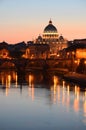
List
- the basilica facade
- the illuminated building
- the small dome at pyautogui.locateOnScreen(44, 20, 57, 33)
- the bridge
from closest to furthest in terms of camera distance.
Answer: the bridge → the illuminated building → the basilica facade → the small dome at pyautogui.locateOnScreen(44, 20, 57, 33)

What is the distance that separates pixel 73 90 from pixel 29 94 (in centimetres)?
268

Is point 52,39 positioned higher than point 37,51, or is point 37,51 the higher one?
point 52,39

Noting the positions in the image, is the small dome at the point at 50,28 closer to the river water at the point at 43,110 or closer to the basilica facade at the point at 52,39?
the basilica facade at the point at 52,39

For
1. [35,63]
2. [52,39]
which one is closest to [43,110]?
[35,63]

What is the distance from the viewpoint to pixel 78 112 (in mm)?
20297

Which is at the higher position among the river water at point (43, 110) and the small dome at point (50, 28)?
the small dome at point (50, 28)

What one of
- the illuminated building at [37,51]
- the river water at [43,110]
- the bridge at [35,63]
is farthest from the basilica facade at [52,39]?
the river water at [43,110]

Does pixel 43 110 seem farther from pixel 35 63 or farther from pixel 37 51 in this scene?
pixel 37 51

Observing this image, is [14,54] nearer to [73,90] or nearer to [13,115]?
[73,90]

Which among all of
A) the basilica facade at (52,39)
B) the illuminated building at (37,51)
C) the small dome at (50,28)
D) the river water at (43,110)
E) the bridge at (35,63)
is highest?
the small dome at (50,28)

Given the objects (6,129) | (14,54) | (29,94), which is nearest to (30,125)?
(6,129)

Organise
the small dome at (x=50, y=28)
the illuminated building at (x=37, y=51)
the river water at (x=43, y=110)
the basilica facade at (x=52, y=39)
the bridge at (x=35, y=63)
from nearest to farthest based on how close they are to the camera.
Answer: the river water at (x=43, y=110), the bridge at (x=35, y=63), the illuminated building at (x=37, y=51), the basilica facade at (x=52, y=39), the small dome at (x=50, y=28)

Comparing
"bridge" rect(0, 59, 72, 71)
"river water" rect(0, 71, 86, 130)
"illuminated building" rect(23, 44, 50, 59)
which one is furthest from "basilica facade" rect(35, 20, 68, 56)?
"river water" rect(0, 71, 86, 130)

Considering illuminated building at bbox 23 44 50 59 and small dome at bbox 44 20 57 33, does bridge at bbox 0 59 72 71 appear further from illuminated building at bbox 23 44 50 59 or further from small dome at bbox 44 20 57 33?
small dome at bbox 44 20 57 33
